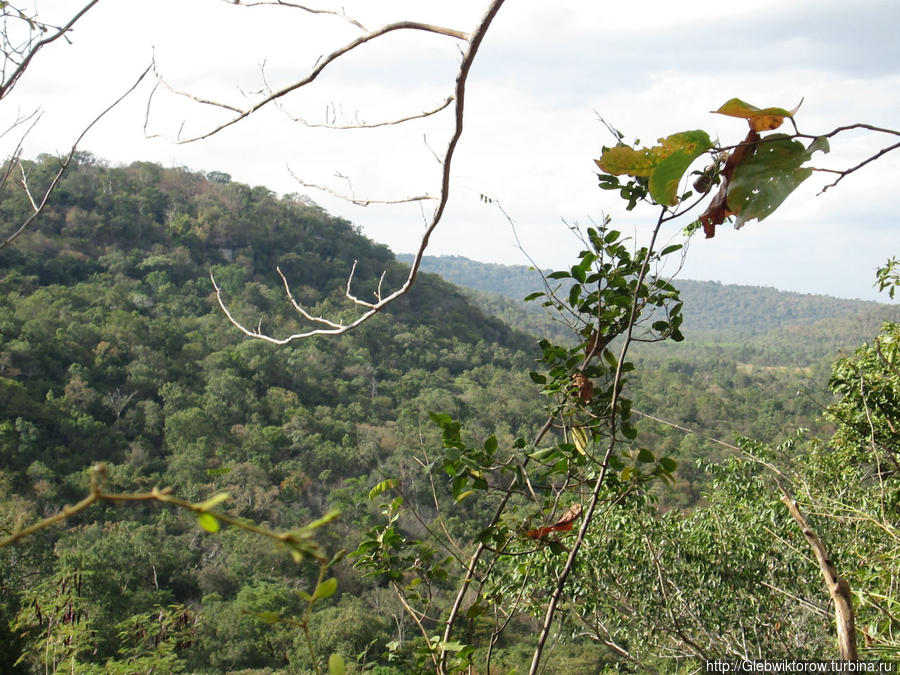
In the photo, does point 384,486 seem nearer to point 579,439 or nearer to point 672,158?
point 579,439

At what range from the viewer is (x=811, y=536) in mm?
392

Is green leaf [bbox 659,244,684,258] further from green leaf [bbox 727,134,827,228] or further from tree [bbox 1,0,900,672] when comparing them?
green leaf [bbox 727,134,827,228]

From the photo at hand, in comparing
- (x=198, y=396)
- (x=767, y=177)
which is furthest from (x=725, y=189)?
(x=198, y=396)

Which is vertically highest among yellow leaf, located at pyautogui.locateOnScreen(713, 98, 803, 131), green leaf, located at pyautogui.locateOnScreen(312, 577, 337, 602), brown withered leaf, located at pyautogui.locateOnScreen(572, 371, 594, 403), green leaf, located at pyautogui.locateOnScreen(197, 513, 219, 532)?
yellow leaf, located at pyautogui.locateOnScreen(713, 98, 803, 131)

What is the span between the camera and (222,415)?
16219mm

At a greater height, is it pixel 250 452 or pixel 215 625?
pixel 250 452

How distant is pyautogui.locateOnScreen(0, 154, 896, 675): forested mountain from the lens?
9.08m

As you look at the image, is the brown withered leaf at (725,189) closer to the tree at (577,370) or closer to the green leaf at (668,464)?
the tree at (577,370)

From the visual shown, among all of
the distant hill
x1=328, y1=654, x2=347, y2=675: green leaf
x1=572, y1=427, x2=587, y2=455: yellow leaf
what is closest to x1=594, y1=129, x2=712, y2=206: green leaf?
x1=328, y1=654, x2=347, y2=675: green leaf

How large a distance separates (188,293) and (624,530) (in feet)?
66.7

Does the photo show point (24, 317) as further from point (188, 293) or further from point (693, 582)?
point (693, 582)

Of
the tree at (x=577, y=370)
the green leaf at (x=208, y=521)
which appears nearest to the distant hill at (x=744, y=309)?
the tree at (x=577, y=370)

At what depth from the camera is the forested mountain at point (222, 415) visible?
908 cm

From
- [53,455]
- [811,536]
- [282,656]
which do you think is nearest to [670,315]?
[811,536]
